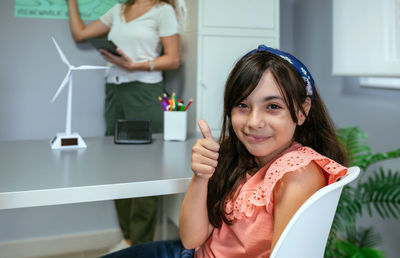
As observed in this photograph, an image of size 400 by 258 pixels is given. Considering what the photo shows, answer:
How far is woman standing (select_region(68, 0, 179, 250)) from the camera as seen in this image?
6.37 feet

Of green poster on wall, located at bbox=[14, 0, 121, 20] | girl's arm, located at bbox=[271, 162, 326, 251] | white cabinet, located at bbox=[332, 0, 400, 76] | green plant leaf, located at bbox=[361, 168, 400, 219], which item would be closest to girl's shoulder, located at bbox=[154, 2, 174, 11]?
green poster on wall, located at bbox=[14, 0, 121, 20]

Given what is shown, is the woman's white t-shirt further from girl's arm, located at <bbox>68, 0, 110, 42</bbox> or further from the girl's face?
the girl's face

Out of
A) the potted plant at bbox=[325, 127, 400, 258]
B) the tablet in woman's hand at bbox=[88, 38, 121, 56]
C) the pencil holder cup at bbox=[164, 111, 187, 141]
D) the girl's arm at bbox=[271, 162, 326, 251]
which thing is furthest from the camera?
the tablet in woman's hand at bbox=[88, 38, 121, 56]

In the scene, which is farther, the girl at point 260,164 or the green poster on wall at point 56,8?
the green poster on wall at point 56,8

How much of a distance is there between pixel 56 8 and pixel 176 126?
1104 millimetres

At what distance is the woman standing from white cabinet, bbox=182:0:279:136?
15cm

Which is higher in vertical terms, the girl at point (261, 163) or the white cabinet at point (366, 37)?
the white cabinet at point (366, 37)

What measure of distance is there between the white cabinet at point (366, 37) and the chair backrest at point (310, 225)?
3.60ft

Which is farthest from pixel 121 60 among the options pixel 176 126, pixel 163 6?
pixel 176 126

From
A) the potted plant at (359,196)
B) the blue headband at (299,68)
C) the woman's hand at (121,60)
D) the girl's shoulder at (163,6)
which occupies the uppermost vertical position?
the girl's shoulder at (163,6)

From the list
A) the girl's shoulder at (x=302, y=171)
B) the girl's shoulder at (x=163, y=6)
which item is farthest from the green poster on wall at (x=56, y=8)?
the girl's shoulder at (x=302, y=171)

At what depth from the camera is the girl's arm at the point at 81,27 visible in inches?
80.1

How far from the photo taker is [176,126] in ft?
4.72

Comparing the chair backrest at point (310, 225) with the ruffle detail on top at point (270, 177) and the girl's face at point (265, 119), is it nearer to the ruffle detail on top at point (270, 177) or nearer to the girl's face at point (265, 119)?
the ruffle detail on top at point (270, 177)
